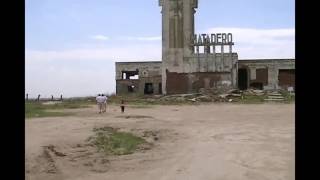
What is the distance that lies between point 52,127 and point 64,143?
4951mm

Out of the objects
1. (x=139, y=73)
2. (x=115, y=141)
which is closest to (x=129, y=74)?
(x=139, y=73)

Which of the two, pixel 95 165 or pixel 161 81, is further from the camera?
pixel 161 81

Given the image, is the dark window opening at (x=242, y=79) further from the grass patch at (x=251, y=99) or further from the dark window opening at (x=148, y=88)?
the grass patch at (x=251, y=99)

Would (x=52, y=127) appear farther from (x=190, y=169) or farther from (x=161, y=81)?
(x=161, y=81)

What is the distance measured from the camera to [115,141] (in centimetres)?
1759

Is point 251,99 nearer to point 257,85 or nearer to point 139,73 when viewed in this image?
point 257,85

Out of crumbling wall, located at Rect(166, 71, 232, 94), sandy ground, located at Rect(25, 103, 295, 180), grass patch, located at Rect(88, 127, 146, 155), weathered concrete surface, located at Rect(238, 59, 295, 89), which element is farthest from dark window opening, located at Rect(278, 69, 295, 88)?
grass patch, located at Rect(88, 127, 146, 155)

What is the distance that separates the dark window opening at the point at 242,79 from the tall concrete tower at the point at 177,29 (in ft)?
26.5

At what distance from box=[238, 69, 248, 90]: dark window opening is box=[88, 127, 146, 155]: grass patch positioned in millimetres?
42351

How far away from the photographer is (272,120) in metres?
26.0

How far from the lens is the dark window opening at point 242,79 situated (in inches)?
2406

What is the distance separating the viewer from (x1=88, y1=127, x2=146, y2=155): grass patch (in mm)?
15871
